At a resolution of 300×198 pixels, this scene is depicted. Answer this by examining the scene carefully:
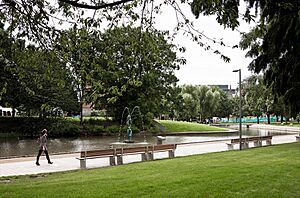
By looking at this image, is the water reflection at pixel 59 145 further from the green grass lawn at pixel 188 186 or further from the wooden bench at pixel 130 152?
the green grass lawn at pixel 188 186

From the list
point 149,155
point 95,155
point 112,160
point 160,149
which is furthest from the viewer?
point 160,149

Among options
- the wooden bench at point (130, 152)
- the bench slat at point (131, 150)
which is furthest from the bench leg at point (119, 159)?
the bench slat at point (131, 150)

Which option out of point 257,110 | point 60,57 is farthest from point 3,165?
point 257,110

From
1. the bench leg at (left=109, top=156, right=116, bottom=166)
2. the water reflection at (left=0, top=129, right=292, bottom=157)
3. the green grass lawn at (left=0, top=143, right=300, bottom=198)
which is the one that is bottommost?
the water reflection at (left=0, top=129, right=292, bottom=157)

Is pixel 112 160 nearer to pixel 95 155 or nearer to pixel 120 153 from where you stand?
pixel 120 153

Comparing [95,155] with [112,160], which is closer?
[95,155]

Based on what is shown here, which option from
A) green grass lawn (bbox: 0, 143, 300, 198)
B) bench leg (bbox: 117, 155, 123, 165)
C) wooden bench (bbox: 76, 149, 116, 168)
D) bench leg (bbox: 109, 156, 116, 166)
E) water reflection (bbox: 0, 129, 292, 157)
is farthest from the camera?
water reflection (bbox: 0, 129, 292, 157)

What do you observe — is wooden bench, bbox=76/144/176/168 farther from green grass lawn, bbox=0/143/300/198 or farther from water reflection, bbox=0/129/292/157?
water reflection, bbox=0/129/292/157

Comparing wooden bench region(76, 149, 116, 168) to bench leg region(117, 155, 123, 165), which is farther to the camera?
bench leg region(117, 155, 123, 165)

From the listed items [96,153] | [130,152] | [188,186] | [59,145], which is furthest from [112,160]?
[59,145]

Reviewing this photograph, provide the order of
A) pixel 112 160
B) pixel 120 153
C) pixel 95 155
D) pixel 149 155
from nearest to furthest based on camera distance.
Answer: pixel 95 155 < pixel 112 160 < pixel 120 153 < pixel 149 155

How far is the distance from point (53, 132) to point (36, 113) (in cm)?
640

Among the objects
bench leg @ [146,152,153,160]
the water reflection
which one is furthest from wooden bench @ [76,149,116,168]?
the water reflection

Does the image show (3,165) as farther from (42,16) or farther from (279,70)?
(279,70)
